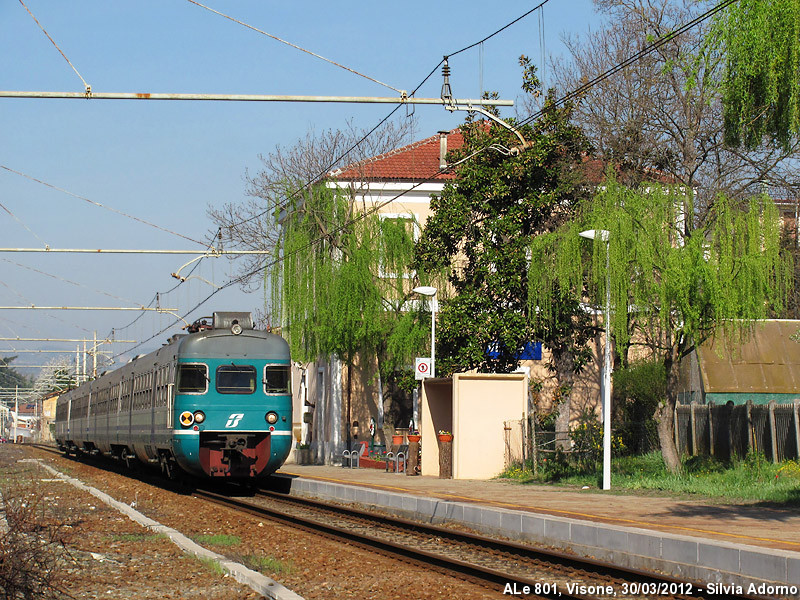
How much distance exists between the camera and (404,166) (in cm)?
4059

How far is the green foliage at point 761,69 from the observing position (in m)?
12.9

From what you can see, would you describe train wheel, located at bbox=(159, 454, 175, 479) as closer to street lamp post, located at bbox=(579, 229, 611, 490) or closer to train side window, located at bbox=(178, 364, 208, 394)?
train side window, located at bbox=(178, 364, 208, 394)

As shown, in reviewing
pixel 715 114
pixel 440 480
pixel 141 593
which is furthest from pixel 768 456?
pixel 141 593

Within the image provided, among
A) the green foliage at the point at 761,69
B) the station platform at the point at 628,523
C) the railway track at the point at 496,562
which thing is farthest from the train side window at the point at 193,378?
the green foliage at the point at 761,69

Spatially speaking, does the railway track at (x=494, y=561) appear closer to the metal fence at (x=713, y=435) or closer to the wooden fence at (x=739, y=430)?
the metal fence at (x=713, y=435)

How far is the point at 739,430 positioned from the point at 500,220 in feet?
29.8

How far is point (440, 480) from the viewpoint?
24219 mm

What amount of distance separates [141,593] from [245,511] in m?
9.17

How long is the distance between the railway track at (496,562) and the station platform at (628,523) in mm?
452

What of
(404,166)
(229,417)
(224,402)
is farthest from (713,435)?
(404,166)

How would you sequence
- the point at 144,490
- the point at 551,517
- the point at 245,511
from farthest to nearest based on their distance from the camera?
the point at 144,490
the point at 245,511
the point at 551,517

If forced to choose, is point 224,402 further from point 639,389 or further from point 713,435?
point 639,389

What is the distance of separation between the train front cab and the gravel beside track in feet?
14.1

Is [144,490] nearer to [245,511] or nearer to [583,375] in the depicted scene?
[245,511]
